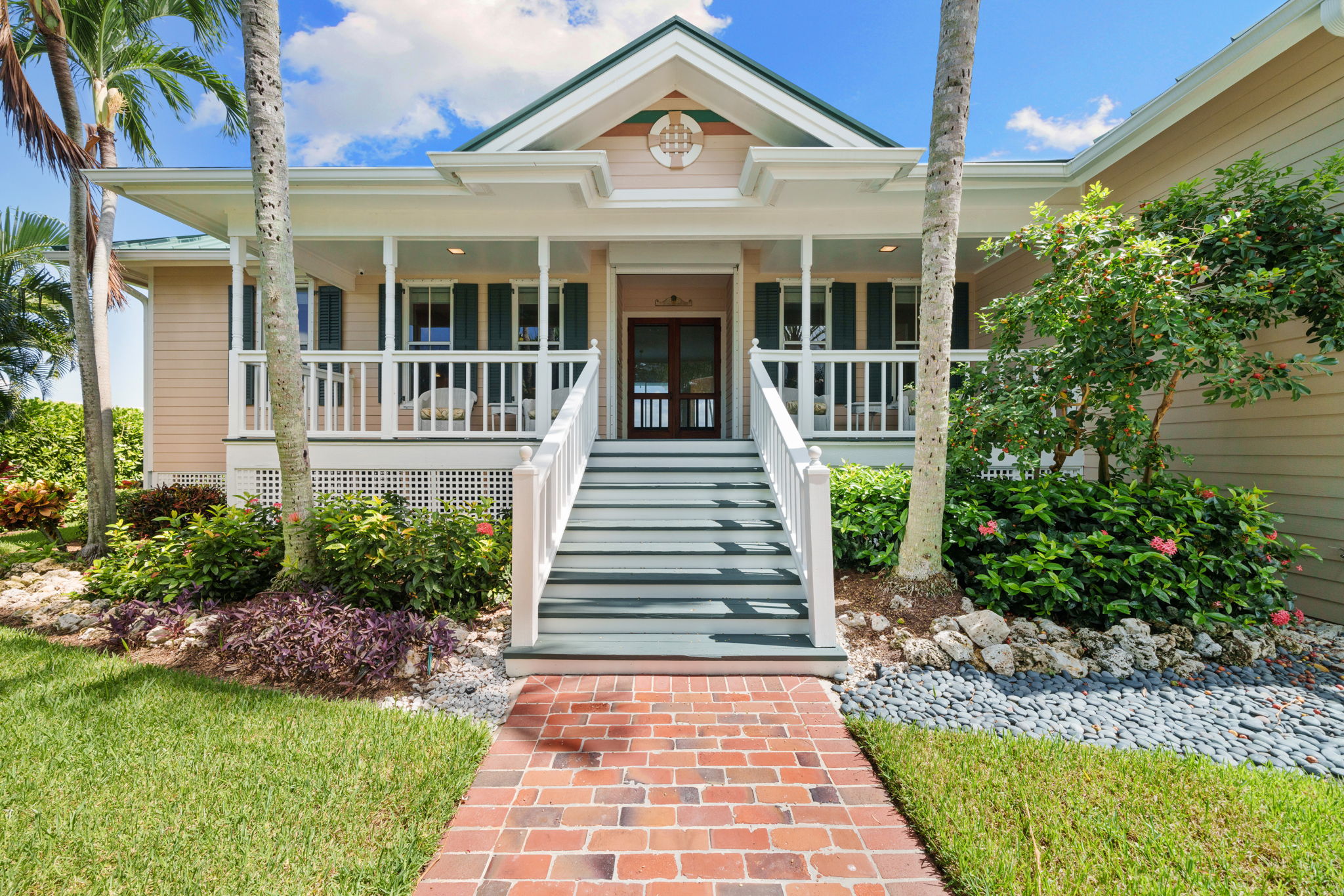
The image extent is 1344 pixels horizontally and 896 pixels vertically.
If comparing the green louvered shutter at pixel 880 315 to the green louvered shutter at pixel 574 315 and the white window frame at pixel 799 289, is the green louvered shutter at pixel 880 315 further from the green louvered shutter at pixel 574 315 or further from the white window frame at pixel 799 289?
the green louvered shutter at pixel 574 315

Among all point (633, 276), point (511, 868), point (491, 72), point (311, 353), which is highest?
point (491, 72)

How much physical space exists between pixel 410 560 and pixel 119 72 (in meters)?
8.94

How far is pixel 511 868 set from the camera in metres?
2.10

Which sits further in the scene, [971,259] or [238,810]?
[971,259]

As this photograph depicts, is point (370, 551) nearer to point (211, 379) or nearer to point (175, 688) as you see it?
point (175, 688)

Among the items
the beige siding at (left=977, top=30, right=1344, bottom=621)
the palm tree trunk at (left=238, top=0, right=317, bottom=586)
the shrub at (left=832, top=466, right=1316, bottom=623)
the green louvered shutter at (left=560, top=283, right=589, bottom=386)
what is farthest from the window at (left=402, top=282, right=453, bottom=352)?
the beige siding at (left=977, top=30, right=1344, bottom=621)

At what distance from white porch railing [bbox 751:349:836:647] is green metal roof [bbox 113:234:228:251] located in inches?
334

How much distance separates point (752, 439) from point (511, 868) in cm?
493

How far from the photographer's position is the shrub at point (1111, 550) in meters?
4.19

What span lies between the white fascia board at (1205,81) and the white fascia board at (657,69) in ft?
7.34

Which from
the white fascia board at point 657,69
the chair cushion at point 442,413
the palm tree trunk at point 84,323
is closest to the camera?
the white fascia board at point 657,69

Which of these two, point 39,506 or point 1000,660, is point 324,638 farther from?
point 39,506

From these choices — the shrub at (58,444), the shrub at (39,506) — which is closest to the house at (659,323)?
the shrub at (39,506)

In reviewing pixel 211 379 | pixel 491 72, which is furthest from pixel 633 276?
pixel 491 72
